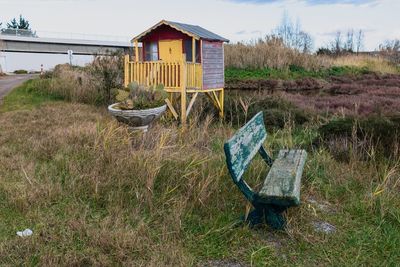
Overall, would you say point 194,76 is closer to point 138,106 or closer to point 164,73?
point 164,73

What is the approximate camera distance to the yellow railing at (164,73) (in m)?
8.97

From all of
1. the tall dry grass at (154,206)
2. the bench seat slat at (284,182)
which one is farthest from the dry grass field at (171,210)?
the bench seat slat at (284,182)

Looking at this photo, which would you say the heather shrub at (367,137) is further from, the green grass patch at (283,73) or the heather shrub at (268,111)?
the green grass patch at (283,73)

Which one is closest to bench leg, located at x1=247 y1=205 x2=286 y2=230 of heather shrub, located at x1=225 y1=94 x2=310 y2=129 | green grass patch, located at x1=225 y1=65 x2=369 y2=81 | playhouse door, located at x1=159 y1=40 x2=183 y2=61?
heather shrub, located at x1=225 y1=94 x2=310 y2=129

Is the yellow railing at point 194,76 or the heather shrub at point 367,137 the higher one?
the yellow railing at point 194,76

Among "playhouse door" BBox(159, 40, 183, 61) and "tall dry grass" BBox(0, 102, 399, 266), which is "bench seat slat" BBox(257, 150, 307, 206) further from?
"playhouse door" BBox(159, 40, 183, 61)

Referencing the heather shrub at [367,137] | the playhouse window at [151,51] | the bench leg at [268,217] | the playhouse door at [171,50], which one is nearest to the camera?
the bench leg at [268,217]

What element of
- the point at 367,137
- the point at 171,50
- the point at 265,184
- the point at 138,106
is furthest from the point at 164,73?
the point at 265,184

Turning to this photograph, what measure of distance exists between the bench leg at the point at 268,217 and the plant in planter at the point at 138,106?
3.29 m

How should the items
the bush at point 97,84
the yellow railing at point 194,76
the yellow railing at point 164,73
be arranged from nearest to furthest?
the yellow railing at point 164,73
the yellow railing at point 194,76
the bush at point 97,84

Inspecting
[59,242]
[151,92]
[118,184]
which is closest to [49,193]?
[118,184]

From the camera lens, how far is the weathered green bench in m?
2.94

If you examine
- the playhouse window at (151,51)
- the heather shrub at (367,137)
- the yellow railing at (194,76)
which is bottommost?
the heather shrub at (367,137)

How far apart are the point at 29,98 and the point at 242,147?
36.7ft
